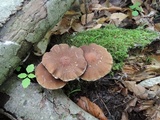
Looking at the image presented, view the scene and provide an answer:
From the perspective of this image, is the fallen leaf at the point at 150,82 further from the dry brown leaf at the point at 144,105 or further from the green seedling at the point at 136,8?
the green seedling at the point at 136,8

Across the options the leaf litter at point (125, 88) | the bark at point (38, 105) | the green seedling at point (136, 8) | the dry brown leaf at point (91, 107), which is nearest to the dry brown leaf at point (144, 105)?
the leaf litter at point (125, 88)

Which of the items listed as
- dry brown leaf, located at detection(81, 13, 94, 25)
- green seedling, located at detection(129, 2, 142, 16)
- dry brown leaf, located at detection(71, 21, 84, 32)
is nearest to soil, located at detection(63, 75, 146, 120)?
dry brown leaf, located at detection(71, 21, 84, 32)

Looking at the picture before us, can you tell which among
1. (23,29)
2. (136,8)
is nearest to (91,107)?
(23,29)

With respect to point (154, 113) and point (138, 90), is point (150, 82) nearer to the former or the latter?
point (138, 90)

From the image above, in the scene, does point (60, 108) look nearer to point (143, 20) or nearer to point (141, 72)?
point (141, 72)

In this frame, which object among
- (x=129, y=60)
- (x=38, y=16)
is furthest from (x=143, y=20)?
(x=38, y=16)

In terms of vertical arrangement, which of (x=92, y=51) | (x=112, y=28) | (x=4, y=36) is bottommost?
(x=112, y=28)
